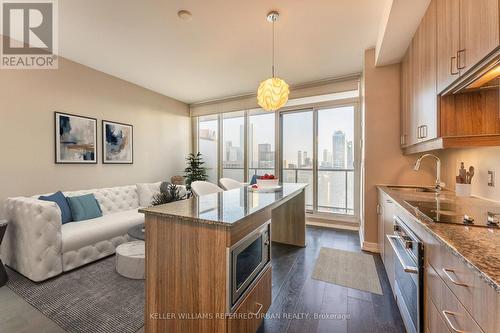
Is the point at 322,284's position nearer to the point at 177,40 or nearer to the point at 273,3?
the point at 273,3

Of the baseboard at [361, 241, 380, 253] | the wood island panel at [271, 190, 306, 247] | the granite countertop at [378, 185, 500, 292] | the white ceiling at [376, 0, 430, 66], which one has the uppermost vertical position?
the white ceiling at [376, 0, 430, 66]

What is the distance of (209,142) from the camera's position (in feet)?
18.7

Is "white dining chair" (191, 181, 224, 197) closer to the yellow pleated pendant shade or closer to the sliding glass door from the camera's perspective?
the yellow pleated pendant shade

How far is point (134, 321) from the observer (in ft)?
5.63

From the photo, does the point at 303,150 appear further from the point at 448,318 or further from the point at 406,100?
the point at 448,318

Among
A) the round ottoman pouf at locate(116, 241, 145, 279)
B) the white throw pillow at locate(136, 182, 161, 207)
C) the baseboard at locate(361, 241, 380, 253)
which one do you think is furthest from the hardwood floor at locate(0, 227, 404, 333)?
the white throw pillow at locate(136, 182, 161, 207)

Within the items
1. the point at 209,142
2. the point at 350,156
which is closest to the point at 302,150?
the point at 350,156

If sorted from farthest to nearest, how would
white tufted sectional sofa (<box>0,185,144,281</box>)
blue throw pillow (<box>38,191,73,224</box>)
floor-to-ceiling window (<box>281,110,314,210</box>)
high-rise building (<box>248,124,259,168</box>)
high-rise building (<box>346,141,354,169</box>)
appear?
high-rise building (<box>248,124,259,168</box>) < floor-to-ceiling window (<box>281,110,314,210</box>) < high-rise building (<box>346,141,354,169</box>) < blue throw pillow (<box>38,191,73,224</box>) < white tufted sectional sofa (<box>0,185,144,281</box>)

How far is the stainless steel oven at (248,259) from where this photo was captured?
1.16 metres

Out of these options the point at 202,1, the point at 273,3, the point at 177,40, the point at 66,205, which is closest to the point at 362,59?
the point at 273,3

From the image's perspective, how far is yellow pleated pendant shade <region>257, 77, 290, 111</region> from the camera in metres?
2.52

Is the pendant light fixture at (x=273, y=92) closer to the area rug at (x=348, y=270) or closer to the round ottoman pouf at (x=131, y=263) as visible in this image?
the area rug at (x=348, y=270)

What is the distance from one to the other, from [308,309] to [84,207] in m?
3.03

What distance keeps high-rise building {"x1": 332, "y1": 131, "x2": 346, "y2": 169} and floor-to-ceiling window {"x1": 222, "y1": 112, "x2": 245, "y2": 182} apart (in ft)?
6.76
